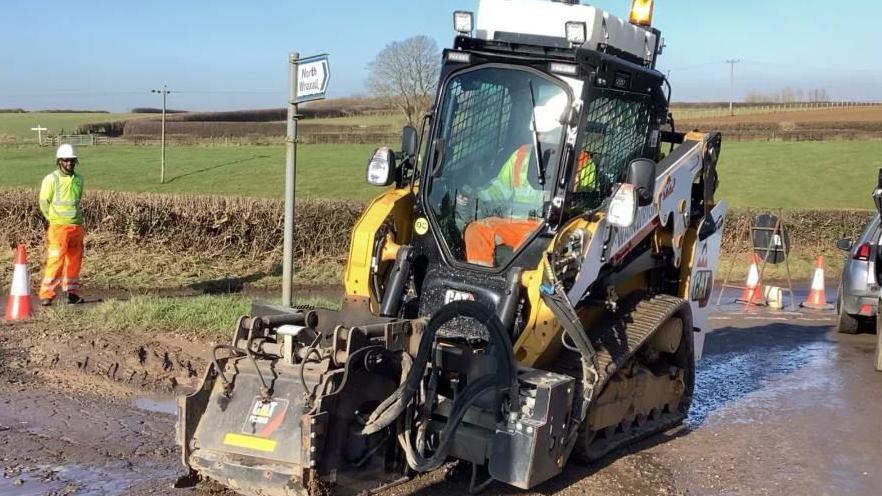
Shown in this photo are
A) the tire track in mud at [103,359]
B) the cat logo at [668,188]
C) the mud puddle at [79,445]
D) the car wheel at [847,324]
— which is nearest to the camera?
the mud puddle at [79,445]

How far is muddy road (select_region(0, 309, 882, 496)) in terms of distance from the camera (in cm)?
551

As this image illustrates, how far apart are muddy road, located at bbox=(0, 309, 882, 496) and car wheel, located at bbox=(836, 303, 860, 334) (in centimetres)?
161

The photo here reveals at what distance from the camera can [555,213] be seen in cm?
565

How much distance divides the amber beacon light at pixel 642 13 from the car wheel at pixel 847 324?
576cm

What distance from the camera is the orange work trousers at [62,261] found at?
34.8ft

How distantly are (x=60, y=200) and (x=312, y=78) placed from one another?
4321 mm

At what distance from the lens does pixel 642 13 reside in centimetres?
719

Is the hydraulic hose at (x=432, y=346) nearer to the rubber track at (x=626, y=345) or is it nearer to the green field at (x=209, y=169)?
the rubber track at (x=626, y=345)

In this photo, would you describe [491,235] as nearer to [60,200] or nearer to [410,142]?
[410,142]

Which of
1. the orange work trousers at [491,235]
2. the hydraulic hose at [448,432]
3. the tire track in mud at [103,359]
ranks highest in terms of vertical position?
the orange work trousers at [491,235]

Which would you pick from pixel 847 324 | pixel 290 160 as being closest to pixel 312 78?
pixel 290 160

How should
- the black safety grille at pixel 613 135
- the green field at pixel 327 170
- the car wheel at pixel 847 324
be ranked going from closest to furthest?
the black safety grille at pixel 613 135 < the car wheel at pixel 847 324 < the green field at pixel 327 170

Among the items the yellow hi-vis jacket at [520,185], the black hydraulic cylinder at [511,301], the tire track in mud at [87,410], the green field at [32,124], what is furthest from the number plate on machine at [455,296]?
the green field at [32,124]

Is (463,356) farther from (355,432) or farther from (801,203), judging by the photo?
(801,203)
